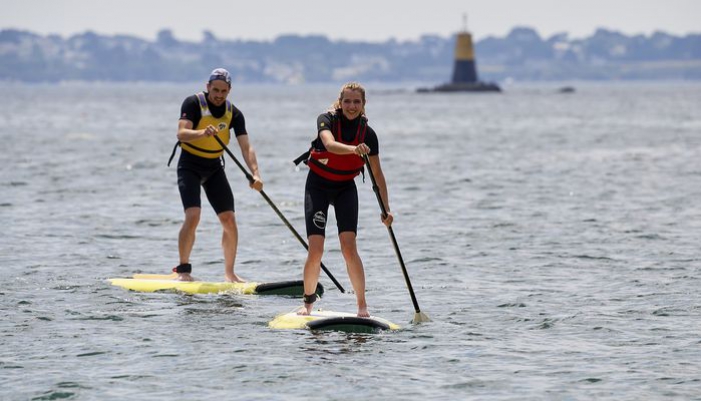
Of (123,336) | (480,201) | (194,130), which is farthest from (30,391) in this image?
(480,201)

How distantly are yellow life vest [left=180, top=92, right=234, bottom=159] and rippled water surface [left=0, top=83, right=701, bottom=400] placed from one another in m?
1.66

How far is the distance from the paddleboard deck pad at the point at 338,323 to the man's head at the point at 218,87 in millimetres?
2717

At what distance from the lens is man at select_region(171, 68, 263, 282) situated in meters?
13.6

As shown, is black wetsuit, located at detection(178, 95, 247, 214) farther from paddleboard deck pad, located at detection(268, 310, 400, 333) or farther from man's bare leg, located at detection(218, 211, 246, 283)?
paddleboard deck pad, located at detection(268, 310, 400, 333)

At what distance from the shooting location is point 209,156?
14.3 meters

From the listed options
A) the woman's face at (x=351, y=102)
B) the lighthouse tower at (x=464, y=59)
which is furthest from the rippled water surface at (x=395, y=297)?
the lighthouse tower at (x=464, y=59)

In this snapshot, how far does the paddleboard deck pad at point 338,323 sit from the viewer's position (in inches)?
476

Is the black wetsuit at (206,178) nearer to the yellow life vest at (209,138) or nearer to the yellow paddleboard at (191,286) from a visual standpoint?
the yellow life vest at (209,138)

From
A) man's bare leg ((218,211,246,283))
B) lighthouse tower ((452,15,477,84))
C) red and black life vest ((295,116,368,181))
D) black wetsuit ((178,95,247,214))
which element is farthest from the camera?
lighthouse tower ((452,15,477,84))

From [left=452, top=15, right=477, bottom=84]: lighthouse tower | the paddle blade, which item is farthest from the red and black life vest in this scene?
[left=452, top=15, right=477, bottom=84]: lighthouse tower

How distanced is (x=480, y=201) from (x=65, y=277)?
12.8m

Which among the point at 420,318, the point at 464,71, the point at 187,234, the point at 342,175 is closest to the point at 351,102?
the point at 342,175

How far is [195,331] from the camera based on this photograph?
40.3 ft

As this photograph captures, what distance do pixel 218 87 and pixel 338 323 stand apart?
312cm
